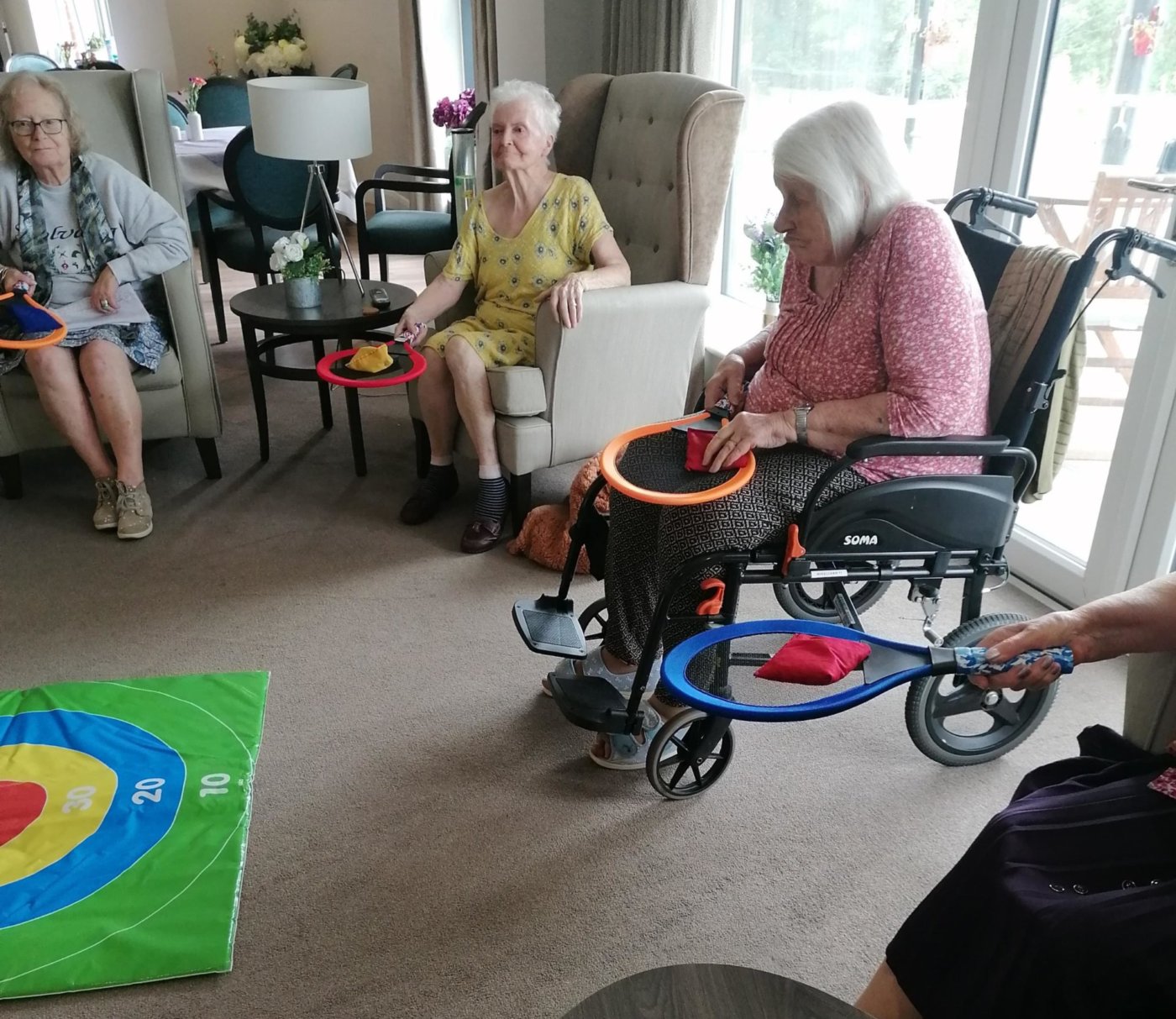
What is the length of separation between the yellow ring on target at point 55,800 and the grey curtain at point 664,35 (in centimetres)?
280

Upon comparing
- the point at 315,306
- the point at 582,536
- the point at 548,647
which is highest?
the point at 315,306

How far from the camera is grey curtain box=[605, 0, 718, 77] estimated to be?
332 cm

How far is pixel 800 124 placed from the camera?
1.63m

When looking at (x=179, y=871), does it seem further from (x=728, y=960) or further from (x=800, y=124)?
(x=800, y=124)

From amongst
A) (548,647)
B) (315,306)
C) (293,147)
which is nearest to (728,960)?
(548,647)

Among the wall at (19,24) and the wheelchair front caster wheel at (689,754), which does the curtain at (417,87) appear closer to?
the wall at (19,24)

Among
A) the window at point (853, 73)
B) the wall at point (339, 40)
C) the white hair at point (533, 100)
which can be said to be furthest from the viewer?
the wall at point (339, 40)

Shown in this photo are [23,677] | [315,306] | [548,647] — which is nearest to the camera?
[548,647]

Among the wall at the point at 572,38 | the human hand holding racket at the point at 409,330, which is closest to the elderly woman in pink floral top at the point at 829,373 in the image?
the human hand holding racket at the point at 409,330

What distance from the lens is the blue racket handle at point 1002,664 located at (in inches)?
47.5

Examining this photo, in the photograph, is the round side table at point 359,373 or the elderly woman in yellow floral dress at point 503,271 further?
the elderly woman in yellow floral dress at point 503,271

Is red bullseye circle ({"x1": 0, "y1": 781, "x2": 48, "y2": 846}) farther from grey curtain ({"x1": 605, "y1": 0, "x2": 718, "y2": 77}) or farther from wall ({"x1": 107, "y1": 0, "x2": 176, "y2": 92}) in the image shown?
wall ({"x1": 107, "y1": 0, "x2": 176, "y2": 92})

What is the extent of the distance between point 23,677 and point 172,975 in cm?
97

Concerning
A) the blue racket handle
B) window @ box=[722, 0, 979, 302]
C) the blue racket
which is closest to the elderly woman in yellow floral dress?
window @ box=[722, 0, 979, 302]
